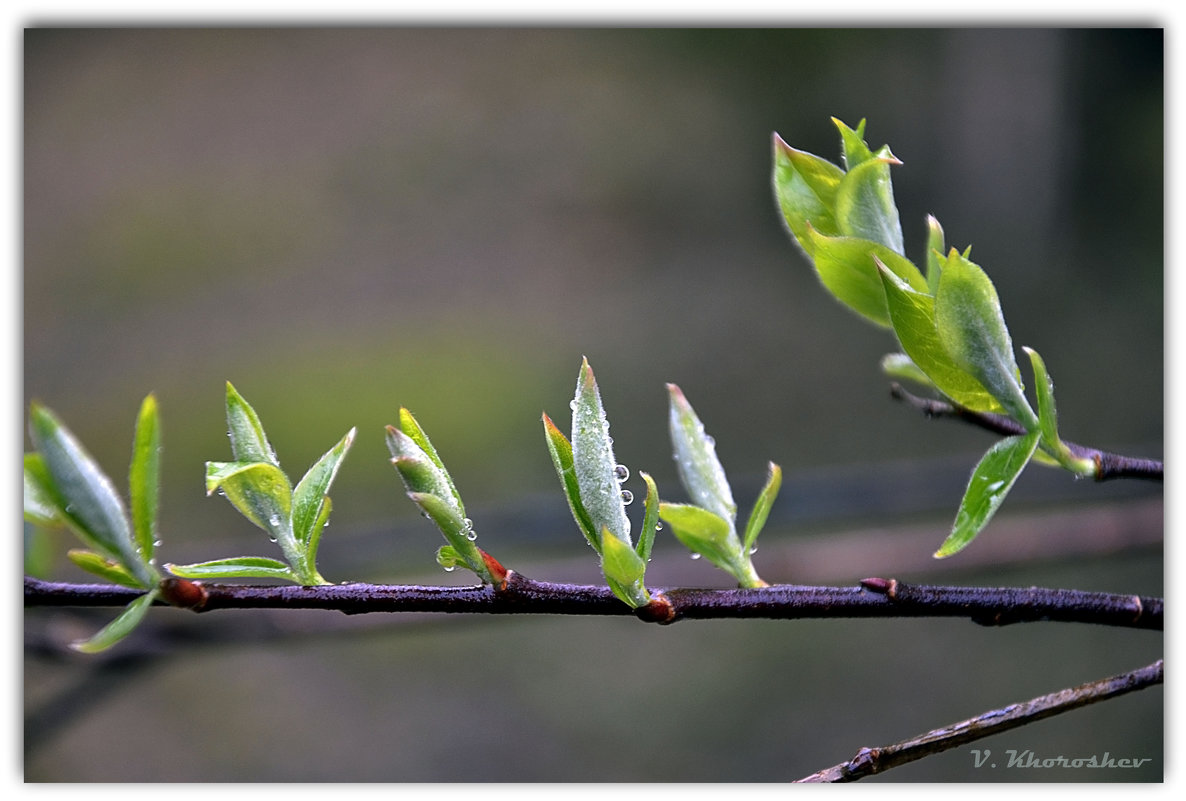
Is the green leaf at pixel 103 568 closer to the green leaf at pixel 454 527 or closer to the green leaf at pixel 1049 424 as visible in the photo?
the green leaf at pixel 454 527

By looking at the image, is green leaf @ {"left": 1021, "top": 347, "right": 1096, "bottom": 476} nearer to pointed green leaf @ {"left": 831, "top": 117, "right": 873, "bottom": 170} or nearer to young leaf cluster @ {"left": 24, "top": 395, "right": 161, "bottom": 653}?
pointed green leaf @ {"left": 831, "top": 117, "right": 873, "bottom": 170}

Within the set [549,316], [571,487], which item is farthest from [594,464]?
[549,316]

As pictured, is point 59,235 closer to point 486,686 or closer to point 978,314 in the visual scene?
point 486,686

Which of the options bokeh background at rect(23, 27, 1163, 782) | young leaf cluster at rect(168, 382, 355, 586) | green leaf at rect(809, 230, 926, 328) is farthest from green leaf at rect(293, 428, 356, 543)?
bokeh background at rect(23, 27, 1163, 782)

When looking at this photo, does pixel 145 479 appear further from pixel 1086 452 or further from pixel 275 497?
pixel 1086 452

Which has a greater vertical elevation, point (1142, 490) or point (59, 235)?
point (59, 235)

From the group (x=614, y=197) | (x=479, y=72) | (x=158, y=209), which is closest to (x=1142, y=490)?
(x=614, y=197)
